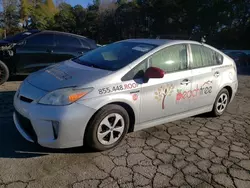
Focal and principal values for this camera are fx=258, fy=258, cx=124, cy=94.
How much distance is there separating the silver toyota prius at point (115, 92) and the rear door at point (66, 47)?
10.5 ft

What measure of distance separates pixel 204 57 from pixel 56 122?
9.29 ft

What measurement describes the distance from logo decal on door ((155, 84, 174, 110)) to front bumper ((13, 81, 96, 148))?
1.06m

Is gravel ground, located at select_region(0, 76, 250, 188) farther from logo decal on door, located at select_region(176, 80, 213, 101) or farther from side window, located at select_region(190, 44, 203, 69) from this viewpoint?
side window, located at select_region(190, 44, 203, 69)

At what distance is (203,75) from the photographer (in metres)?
4.31

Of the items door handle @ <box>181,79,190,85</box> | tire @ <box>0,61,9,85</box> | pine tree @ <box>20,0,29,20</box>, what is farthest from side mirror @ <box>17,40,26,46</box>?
pine tree @ <box>20,0,29,20</box>

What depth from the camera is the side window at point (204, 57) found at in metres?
4.30

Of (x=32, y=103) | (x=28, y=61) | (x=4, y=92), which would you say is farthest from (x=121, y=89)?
(x=28, y=61)

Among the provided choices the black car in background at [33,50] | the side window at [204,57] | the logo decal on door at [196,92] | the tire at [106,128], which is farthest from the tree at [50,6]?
the tire at [106,128]

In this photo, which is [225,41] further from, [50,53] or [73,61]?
[73,61]

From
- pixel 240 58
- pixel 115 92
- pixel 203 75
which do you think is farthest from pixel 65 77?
pixel 240 58

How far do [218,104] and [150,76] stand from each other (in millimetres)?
2001

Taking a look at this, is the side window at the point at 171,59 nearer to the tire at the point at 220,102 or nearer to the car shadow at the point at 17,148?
the tire at the point at 220,102

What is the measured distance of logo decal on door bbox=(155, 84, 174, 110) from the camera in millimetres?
3671

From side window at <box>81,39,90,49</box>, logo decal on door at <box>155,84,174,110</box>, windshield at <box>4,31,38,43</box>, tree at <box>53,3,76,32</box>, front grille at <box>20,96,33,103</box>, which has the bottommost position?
logo decal on door at <box>155,84,174,110</box>
